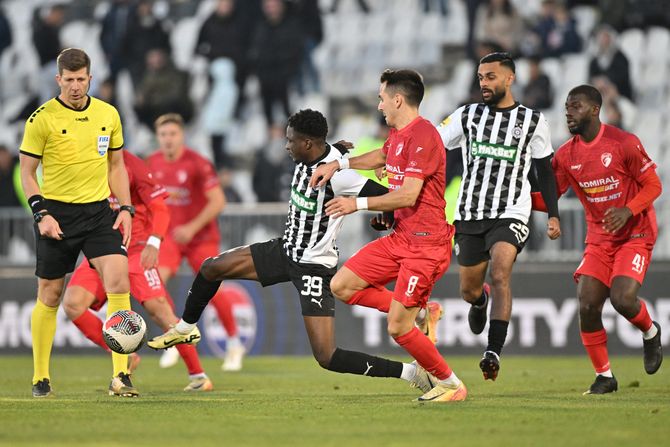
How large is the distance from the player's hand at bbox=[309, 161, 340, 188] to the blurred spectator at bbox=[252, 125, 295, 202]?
29.6 ft

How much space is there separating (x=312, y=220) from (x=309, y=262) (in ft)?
1.01

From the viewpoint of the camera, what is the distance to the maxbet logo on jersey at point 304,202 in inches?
328

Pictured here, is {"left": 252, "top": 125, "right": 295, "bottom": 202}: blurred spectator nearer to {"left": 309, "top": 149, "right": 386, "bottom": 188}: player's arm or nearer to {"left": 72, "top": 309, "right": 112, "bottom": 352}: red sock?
{"left": 72, "top": 309, "right": 112, "bottom": 352}: red sock

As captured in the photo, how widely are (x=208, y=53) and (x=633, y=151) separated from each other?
11848 mm

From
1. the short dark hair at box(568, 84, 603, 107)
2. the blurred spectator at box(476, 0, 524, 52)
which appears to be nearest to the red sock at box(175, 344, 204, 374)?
the short dark hair at box(568, 84, 603, 107)

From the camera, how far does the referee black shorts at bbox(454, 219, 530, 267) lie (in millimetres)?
8891

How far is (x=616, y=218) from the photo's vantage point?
8.71 metres

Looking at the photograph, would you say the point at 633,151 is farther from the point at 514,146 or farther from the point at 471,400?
the point at 471,400

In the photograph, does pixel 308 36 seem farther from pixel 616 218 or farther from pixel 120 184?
pixel 616 218

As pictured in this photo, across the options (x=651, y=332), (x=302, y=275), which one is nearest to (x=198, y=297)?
(x=302, y=275)

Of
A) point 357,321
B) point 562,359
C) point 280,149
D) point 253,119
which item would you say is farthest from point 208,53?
point 562,359

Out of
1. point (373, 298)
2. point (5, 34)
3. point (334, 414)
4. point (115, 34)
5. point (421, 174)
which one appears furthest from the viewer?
point (5, 34)

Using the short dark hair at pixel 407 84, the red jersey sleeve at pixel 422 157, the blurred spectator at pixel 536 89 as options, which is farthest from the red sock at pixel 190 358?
the blurred spectator at pixel 536 89

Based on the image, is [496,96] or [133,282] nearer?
[496,96]
